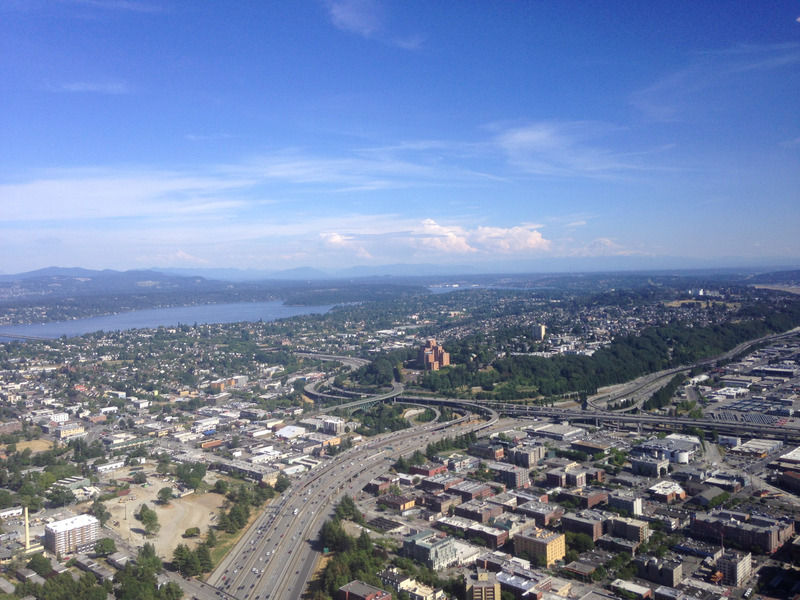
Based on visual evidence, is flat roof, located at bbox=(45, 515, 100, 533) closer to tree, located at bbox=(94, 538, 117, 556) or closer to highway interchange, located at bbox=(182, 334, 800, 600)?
tree, located at bbox=(94, 538, 117, 556)

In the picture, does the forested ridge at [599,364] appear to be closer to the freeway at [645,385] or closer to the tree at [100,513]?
the freeway at [645,385]

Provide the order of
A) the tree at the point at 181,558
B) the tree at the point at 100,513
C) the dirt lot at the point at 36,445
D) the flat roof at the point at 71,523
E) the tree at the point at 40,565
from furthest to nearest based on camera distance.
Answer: the dirt lot at the point at 36,445 < the tree at the point at 100,513 < the flat roof at the point at 71,523 < the tree at the point at 181,558 < the tree at the point at 40,565

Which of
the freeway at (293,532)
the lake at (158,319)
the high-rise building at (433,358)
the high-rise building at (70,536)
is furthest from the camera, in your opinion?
the lake at (158,319)

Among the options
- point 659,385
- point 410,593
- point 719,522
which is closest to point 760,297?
point 659,385

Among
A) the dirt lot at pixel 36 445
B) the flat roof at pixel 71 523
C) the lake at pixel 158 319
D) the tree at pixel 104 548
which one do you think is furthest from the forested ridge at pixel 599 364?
the lake at pixel 158 319

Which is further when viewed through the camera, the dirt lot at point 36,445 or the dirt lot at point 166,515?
the dirt lot at point 36,445

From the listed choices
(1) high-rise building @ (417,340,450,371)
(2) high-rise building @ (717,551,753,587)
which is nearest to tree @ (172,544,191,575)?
(2) high-rise building @ (717,551,753,587)
